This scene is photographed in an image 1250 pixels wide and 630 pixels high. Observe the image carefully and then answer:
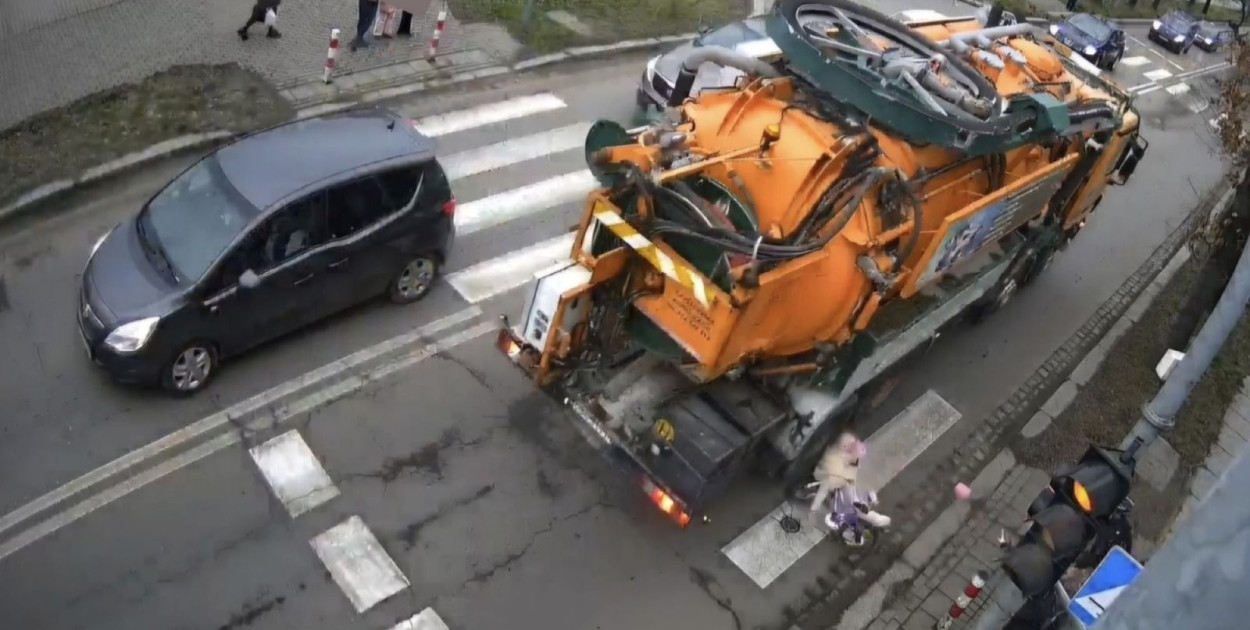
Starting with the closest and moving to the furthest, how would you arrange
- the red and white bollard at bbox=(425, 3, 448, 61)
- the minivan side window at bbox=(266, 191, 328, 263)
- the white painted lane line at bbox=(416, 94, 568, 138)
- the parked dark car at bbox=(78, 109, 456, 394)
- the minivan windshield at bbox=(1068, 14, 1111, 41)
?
the parked dark car at bbox=(78, 109, 456, 394)
the minivan side window at bbox=(266, 191, 328, 263)
the white painted lane line at bbox=(416, 94, 568, 138)
the red and white bollard at bbox=(425, 3, 448, 61)
the minivan windshield at bbox=(1068, 14, 1111, 41)

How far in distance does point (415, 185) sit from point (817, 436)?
4594mm

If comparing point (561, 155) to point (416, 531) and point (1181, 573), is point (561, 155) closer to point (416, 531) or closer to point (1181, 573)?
point (416, 531)

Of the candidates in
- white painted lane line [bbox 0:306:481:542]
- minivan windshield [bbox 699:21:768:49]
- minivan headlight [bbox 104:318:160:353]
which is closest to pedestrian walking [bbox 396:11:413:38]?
minivan windshield [bbox 699:21:768:49]

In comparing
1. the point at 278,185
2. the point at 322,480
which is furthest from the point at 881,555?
the point at 278,185

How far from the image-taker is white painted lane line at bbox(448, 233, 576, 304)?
34.9 ft

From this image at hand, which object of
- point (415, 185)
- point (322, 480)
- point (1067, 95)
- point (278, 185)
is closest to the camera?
point (322, 480)

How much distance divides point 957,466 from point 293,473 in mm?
6505

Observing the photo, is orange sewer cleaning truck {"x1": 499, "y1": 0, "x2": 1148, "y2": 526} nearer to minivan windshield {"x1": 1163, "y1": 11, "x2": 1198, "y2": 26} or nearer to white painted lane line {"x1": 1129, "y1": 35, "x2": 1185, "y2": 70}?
white painted lane line {"x1": 1129, "y1": 35, "x2": 1185, "y2": 70}

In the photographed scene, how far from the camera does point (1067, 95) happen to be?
1039 cm

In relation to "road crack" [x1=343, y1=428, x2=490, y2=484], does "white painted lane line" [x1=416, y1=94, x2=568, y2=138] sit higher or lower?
higher

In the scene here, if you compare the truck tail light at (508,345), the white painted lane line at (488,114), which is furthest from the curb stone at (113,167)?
the truck tail light at (508,345)

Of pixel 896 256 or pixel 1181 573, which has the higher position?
pixel 1181 573

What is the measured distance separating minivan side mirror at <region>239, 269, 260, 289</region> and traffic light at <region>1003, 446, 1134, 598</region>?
254 inches

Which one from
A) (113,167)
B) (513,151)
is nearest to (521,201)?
(513,151)
